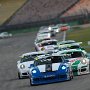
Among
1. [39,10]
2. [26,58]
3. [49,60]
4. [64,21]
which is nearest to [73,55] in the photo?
[49,60]

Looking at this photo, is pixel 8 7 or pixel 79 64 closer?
pixel 79 64

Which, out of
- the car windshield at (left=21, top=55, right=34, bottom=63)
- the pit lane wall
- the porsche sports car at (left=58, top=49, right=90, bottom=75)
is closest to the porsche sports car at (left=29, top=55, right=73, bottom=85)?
the porsche sports car at (left=58, top=49, right=90, bottom=75)

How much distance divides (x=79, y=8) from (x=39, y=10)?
8607mm

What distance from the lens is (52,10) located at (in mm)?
97125

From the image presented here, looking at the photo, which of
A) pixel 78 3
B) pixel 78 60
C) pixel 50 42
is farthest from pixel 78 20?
pixel 78 60

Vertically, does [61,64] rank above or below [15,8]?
below

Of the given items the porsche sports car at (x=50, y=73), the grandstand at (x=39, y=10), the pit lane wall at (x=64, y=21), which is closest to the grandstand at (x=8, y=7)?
the grandstand at (x=39, y=10)

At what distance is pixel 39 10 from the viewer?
98.5 metres

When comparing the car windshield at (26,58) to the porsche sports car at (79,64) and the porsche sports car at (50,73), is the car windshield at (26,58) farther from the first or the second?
the porsche sports car at (50,73)

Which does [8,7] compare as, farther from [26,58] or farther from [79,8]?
[26,58]

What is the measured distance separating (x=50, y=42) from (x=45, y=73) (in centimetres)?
1811

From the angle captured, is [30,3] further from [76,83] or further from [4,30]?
[76,83]

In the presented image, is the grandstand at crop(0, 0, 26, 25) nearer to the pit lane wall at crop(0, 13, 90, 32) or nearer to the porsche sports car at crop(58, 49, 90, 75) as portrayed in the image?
the pit lane wall at crop(0, 13, 90, 32)

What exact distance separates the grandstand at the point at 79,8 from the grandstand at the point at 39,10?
52.2 inches
